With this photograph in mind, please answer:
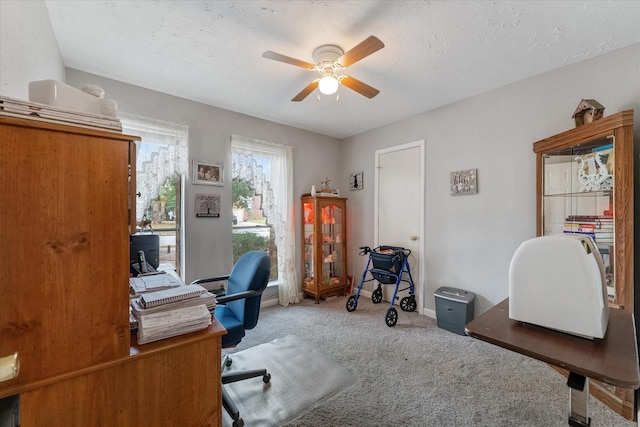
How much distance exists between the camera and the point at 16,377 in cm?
74

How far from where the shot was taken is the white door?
3350 mm

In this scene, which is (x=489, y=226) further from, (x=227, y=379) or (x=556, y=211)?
(x=227, y=379)

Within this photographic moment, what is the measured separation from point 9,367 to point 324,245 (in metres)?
3.29

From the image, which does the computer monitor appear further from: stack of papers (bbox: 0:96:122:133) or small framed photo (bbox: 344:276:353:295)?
small framed photo (bbox: 344:276:353:295)

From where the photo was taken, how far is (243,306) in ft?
5.96

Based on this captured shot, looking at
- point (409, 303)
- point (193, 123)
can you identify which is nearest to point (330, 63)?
point (193, 123)

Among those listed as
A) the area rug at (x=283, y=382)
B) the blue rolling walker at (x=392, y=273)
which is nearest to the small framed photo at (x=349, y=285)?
the blue rolling walker at (x=392, y=273)

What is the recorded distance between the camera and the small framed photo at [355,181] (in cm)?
409

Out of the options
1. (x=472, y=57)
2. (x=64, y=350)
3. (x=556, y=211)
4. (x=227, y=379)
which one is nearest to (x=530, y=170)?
(x=556, y=211)

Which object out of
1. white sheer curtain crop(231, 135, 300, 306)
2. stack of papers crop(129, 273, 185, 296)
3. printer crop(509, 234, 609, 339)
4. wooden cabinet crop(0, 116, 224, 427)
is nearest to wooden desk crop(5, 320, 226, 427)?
wooden cabinet crop(0, 116, 224, 427)

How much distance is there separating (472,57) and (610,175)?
132cm

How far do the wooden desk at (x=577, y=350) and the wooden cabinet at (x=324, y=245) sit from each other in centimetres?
289

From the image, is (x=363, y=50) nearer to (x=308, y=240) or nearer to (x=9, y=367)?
(x=9, y=367)

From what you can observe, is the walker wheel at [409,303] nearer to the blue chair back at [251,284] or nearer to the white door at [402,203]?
the white door at [402,203]
